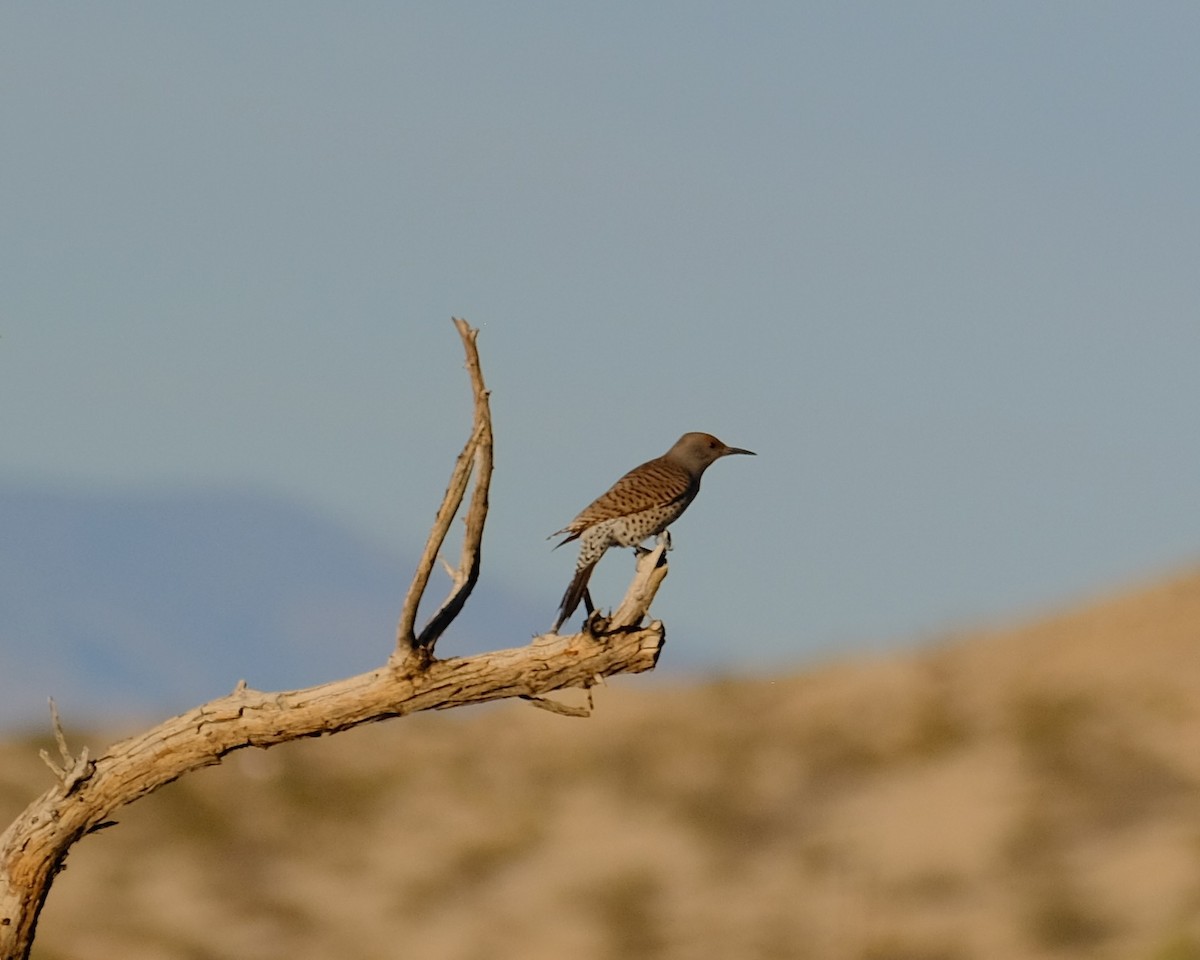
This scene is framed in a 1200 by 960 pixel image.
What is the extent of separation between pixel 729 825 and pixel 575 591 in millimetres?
20487

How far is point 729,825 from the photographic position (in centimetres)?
3228

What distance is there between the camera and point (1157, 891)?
27094 mm

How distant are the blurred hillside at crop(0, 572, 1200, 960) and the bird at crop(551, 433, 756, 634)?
45.1ft

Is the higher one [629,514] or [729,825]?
[729,825]

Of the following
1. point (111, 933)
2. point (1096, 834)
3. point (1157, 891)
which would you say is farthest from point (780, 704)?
point (111, 933)

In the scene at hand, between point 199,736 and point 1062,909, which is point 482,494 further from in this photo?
point 1062,909

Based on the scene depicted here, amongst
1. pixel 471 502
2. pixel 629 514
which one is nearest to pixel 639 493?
pixel 629 514

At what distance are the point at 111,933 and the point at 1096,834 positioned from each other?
13.9 meters

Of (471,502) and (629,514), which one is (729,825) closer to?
(629,514)

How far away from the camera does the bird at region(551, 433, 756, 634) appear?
13156 millimetres

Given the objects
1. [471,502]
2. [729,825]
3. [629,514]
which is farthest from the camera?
[729,825]

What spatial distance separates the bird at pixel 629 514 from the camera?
1316 cm

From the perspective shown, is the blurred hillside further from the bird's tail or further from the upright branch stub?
the upright branch stub

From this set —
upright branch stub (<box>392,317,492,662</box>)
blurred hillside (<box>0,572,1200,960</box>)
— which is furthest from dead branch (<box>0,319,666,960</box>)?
blurred hillside (<box>0,572,1200,960</box>)
